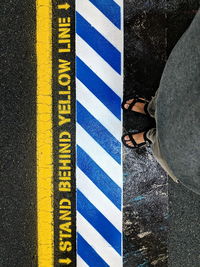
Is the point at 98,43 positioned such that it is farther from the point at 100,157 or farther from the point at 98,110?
the point at 100,157

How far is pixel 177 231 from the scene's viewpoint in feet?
7.67

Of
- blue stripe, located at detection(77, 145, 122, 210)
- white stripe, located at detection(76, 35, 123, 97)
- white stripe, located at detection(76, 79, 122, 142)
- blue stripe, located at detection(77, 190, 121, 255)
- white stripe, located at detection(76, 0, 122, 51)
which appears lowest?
blue stripe, located at detection(77, 190, 121, 255)

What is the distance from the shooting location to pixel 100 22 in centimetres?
235

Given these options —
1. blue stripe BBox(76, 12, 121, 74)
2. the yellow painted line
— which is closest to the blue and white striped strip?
blue stripe BBox(76, 12, 121, 74)

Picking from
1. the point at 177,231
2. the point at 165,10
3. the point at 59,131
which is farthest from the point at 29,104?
the point at 177,231

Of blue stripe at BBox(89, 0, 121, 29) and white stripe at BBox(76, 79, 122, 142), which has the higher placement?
blue stripe at BBox(89, 0, 121, 29)

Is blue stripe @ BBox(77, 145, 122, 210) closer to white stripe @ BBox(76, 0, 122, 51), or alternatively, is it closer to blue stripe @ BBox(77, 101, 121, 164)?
blue stripe @ BBox(77, 101, 121, 164)

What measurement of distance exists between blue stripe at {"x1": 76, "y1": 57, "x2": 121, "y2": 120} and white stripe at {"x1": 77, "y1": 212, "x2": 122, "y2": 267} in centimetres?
79

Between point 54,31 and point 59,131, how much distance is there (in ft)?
2.30

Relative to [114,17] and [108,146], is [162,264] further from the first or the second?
[114,17]

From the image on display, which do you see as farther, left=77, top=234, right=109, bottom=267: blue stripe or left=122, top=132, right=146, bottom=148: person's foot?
left=77, top=234, right=109, bottom=267: blue stripe

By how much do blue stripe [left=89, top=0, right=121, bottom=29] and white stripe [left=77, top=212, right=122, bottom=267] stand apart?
1369mm

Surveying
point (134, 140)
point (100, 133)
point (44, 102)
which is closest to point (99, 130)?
point (100, 133)

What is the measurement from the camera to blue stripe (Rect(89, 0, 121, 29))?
7.66ft
